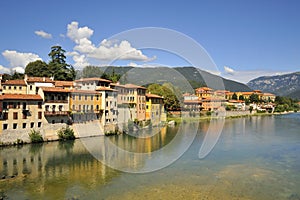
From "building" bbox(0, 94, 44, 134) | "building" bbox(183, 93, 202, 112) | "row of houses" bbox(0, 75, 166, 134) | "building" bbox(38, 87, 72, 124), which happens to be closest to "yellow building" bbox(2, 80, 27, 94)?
"row of houses" bbox(0, 75, 166, 134)

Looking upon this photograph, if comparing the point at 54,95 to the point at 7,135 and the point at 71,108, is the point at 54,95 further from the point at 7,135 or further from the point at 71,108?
the point at 7,135

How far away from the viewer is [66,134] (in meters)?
24.7

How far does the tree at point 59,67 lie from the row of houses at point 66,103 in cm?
981

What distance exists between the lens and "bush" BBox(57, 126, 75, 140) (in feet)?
80.6

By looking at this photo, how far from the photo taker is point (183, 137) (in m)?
29.0

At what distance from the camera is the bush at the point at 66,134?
24562 millimetres

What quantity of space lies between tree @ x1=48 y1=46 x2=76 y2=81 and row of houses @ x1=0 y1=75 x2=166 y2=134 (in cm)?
981

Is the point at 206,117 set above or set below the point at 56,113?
below

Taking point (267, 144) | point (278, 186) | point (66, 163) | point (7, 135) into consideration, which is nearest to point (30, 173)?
point (66, 163)

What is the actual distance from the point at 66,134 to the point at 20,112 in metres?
4.21

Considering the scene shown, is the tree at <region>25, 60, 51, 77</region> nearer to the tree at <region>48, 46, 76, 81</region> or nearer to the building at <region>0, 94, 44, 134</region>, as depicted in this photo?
the tree at <region>48, 46, 76, 81</region>

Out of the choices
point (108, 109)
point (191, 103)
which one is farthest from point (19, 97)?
point (191, 103)

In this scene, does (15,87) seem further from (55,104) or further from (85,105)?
(85,105)

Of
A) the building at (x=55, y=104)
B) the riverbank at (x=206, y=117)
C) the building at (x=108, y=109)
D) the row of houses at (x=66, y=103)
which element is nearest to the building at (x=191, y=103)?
the riverbank at (x=206, y=117)
